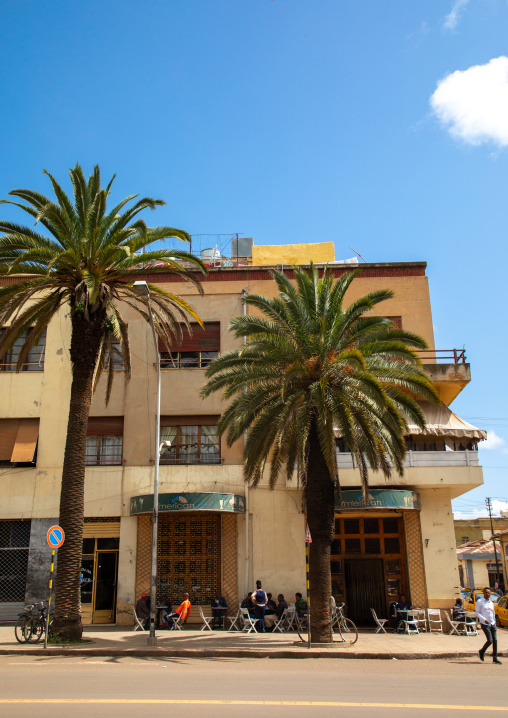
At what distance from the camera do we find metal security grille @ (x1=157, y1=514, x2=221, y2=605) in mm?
22828

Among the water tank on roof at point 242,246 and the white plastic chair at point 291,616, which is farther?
the water tank on roof at point 242,246

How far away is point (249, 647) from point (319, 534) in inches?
128

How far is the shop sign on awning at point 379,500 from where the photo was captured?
21.3 meters

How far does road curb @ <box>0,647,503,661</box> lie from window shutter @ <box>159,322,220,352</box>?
12.3 m

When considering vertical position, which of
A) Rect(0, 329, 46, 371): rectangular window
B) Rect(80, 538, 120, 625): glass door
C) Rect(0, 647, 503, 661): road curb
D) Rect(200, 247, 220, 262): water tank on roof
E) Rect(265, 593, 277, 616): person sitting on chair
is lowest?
Rect(0, 647, 503, 661): road curb

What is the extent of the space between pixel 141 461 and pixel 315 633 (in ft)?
32.6

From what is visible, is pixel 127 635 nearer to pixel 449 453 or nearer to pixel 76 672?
pixel 76 672

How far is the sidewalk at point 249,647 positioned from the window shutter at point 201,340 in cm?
1044

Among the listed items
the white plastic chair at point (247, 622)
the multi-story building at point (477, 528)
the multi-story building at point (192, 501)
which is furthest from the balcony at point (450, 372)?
the multi-story building at point (477, 528)

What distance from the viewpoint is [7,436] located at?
79.9 ft

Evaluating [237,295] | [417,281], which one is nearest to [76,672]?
[237,295]

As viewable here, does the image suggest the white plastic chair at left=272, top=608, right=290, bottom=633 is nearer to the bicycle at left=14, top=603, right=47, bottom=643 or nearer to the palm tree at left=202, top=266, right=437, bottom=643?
the palm tree at left=202, top=266, right=437, bottom=643

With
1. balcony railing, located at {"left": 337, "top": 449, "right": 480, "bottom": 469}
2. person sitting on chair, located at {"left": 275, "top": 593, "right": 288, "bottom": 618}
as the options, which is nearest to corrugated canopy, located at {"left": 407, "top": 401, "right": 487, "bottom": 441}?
balcony railing, located at {"left": 337, "top": 449, "right": 480, "bottom": 469}

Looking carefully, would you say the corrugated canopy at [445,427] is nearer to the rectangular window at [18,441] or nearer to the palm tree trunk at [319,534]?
the palm tree trunk at [319,534]
